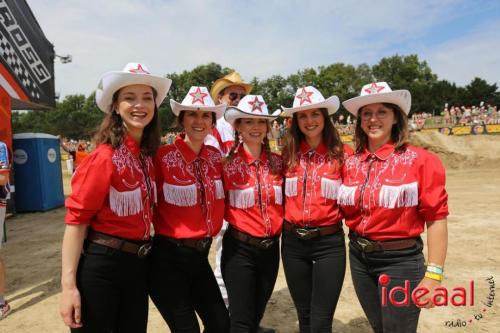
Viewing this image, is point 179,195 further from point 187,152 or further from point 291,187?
point 291,187

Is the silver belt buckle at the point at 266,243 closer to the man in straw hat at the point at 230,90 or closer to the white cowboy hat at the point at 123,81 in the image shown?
the white cowboy hat at the point at 123,81

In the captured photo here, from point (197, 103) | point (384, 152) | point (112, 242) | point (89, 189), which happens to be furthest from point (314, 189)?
point (89, 189)

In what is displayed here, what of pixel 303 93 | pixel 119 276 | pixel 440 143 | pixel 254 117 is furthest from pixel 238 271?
pixel 440 143

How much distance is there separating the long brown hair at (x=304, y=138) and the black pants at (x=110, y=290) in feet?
4.82

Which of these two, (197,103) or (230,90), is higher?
(230,90)

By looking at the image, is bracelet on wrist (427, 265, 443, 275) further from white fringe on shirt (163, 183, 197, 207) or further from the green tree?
the green tree

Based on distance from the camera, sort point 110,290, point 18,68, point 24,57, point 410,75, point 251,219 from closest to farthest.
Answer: point 110,290 < point 251,219 < point 18,68 < point 24,57 < point 410,75

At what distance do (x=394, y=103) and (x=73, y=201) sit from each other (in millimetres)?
2254

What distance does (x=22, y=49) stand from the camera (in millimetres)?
9797

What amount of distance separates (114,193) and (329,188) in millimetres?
1576

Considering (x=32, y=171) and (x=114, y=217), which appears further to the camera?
(x=32, y=171)

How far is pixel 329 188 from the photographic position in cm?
283

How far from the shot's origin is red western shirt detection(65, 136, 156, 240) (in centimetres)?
204

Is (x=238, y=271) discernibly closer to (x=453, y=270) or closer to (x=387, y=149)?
(x=387, y=149)
